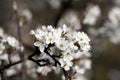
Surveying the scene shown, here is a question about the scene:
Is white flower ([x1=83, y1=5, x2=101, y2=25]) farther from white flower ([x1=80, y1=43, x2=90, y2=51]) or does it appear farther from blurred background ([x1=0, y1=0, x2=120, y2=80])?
white flower ([x1=80, y1=43, x2=90, y2=51])

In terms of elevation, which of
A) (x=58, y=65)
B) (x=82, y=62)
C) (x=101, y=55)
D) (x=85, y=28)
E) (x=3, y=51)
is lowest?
(x=58, y=65)

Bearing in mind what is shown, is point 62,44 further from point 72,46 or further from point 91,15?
point 91,15

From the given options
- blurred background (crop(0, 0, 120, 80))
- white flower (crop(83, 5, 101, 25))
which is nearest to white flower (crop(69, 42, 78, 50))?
blurred background (crop(0, 0, 120, 80))

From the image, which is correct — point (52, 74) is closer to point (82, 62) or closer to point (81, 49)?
point (82, 62)

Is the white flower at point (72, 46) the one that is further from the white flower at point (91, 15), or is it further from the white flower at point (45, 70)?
the white flower at point (91, 15)

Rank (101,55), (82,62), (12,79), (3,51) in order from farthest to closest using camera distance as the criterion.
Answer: (101,55)
(12,79)
(82,62)
(3,51)

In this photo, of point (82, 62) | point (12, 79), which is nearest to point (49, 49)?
point (82, 62)

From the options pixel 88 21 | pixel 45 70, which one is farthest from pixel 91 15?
pixel 45 70

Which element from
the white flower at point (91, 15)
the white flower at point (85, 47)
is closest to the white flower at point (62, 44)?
the white flower at point (85, 47)
